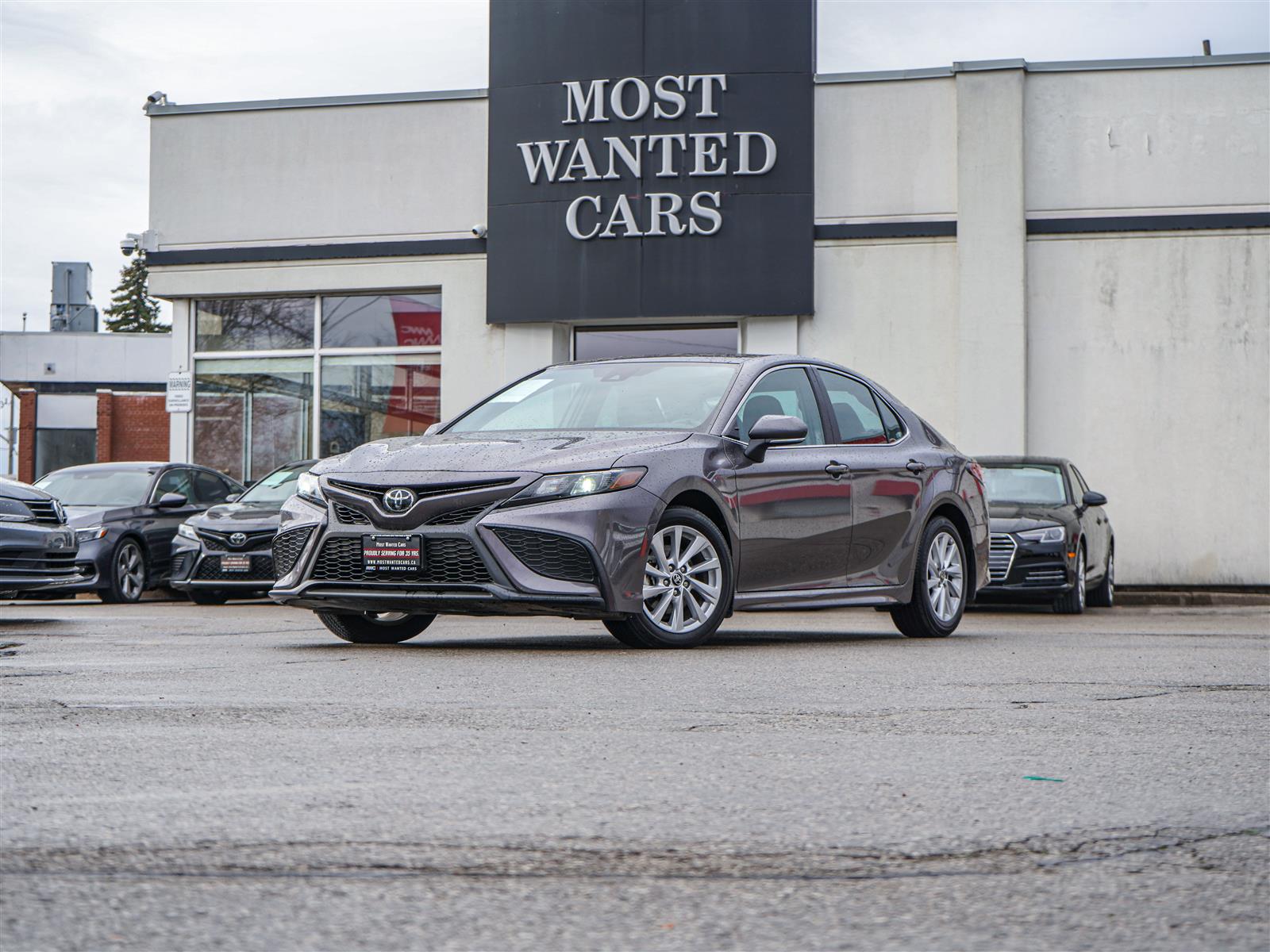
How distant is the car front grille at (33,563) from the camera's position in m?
12.1

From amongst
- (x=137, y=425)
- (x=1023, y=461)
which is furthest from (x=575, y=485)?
(x=137, y=425)

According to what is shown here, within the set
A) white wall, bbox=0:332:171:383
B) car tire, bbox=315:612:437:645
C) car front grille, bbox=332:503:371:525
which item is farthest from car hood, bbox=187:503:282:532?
white wall, bbox=0:332:171:383

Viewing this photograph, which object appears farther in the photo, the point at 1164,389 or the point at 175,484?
the point at 1164,389

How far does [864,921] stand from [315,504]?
620 cm

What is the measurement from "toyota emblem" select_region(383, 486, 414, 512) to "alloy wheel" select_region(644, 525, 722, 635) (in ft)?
3.91

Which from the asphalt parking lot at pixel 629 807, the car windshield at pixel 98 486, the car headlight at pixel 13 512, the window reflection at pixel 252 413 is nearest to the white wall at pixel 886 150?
the window reflection at pixel 252 413

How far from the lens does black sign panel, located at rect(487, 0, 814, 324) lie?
66.5ft

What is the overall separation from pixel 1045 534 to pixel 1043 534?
0.05ft

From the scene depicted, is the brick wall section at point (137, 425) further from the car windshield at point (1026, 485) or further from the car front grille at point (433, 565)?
the car front grille at point (433, 565)

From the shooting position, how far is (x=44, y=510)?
12.6 meters

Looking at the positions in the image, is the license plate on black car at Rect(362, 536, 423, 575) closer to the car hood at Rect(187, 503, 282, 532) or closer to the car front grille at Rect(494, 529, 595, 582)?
the car front grille at Rect(494, 529, 595, 582)

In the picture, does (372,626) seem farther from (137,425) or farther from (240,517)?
(137,425)

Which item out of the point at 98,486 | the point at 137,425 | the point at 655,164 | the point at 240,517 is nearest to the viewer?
the point at 240,517

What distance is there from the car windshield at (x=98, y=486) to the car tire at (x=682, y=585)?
10.7m
